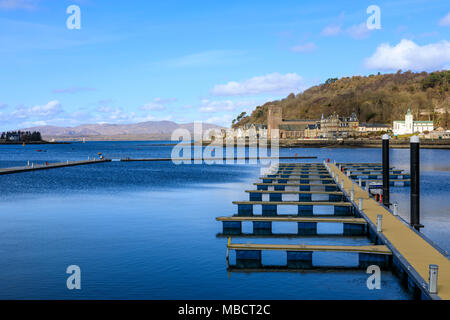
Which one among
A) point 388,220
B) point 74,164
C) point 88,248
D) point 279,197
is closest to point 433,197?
point 279,197

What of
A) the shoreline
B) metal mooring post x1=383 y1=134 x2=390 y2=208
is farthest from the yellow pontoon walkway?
the shoreline

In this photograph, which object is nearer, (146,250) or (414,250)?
(414,250)

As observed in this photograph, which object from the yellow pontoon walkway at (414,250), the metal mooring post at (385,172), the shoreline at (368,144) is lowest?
the yellow pontoon walkway at (414,250)

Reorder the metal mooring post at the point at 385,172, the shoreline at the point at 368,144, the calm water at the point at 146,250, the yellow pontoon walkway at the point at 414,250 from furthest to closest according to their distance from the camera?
the shoreline at the point at 368,144
the metal mooring post at the point at 385,172
the calm water at the point at 146,250
the yellow pontoon walkway at the point at 414,250

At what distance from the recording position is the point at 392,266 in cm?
1661

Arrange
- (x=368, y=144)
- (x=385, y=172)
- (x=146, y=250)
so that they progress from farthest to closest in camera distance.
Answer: (x=368, y=144)
(x=385, y=172)
(x=146, y=250)

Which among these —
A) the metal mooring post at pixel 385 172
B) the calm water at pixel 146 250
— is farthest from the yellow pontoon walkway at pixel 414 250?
the metal mooring post at pixel 385 172

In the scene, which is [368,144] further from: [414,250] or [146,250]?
[414,250]

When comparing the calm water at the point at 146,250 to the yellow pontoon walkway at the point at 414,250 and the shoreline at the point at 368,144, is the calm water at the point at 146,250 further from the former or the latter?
the shoreline at the point at 368,144

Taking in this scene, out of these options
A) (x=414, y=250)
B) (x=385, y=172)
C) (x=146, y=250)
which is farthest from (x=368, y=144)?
(x=414, y=250)

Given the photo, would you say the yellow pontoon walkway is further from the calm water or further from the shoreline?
the shoreline

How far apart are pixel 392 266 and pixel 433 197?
68.3ft

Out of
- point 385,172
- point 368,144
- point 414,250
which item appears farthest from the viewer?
point 368,144
